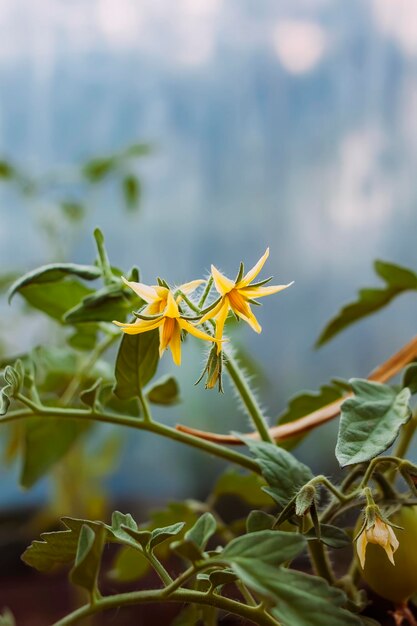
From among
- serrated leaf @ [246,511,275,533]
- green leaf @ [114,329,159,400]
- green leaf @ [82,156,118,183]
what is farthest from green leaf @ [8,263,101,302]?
green leaf @ [82,156,118,183]

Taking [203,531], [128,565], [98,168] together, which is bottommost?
[128,565]

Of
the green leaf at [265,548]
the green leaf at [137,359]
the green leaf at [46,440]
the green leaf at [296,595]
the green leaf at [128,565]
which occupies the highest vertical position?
the green leaf at [137,359]

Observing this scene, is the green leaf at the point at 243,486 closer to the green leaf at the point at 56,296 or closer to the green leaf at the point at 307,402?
the green leaf at the point at 307,402

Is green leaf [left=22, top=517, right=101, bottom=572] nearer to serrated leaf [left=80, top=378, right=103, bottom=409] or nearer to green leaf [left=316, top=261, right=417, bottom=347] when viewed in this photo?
serrated leaf [left=80, top=378, right=103, bottom=409]

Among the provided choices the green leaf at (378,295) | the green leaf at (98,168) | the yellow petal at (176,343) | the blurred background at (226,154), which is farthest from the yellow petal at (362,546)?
the blurred background at (226,154)

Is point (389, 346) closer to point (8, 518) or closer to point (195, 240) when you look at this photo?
point (195, 240)

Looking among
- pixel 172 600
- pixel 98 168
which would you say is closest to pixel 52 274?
pixel 172 600

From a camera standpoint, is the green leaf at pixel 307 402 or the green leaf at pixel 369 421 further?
the green leaf at pixel 307 402

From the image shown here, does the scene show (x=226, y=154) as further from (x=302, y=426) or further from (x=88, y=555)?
(x=88, y=555)
